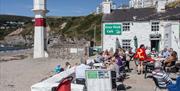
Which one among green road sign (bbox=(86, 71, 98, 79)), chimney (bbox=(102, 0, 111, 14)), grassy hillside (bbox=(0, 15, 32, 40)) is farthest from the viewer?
grassy hillside (bbox=(0, 15, 32, 40))

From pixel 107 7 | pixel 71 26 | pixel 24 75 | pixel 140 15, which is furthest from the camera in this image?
pixel 71 26

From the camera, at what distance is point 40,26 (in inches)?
1337

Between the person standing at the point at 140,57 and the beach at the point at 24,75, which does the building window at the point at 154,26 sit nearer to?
the beach at the point at 24,75

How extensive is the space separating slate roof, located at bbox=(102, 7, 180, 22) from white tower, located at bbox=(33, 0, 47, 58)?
6315 mm

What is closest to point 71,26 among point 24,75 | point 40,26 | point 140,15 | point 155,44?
point 140,15

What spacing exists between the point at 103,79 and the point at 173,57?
5.44 metres

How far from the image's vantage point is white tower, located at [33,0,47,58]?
33750 millimetres

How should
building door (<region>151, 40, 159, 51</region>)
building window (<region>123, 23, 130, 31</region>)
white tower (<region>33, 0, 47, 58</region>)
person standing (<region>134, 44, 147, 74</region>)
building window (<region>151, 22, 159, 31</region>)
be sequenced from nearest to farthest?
1. person standing (<region>134, 44, 147, 74</region>)
2. white tower (<region>33, 0, 47, 58</region>)
3. building door (<region>151, 40, 159, 51</region>)
4. building window (<region>151, 22, 159, 31</region>)
5. building window (<region>123, 23, 130, 31</region>)

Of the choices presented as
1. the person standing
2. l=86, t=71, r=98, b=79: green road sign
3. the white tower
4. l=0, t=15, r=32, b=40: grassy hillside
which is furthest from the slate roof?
l=0, t=15, r=32, b=40: grassy hillside

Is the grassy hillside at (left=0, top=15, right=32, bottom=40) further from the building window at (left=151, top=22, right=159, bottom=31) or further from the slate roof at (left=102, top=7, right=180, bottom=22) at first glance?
the building window at (left=151, top=22, right=159, bottom=31)

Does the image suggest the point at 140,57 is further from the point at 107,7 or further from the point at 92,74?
the point at 107,7

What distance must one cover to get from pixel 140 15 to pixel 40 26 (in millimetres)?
10369

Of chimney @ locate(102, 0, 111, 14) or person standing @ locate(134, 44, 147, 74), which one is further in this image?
chimney @ locate(102, 0, 111, 14)

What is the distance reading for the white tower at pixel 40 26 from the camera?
33.8 metres
